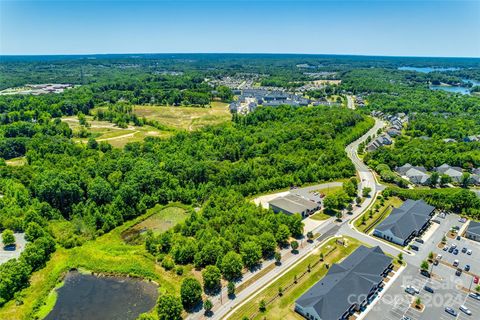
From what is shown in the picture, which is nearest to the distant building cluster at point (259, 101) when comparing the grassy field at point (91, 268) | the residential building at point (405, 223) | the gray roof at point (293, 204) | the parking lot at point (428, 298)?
the gray roof at point (293, 204)

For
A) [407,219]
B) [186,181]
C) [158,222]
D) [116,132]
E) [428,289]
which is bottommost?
[158,222]

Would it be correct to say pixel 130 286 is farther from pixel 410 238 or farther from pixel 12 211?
pixel 410 238

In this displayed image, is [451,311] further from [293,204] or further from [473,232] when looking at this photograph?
[293,204]

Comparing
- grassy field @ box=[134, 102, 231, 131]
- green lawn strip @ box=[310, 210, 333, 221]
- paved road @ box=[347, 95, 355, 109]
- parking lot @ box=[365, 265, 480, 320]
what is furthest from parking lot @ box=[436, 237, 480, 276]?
paved road @ box=[347, 95, 355, 109]

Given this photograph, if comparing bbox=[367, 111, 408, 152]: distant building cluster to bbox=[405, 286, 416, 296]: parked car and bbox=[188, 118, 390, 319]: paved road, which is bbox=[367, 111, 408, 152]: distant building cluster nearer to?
bbox=[188, 118, 390, 319]: paved road

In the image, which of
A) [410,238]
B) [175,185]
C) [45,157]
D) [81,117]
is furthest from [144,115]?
[410,238]

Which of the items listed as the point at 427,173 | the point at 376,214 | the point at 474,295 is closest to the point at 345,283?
the point at 474,295
